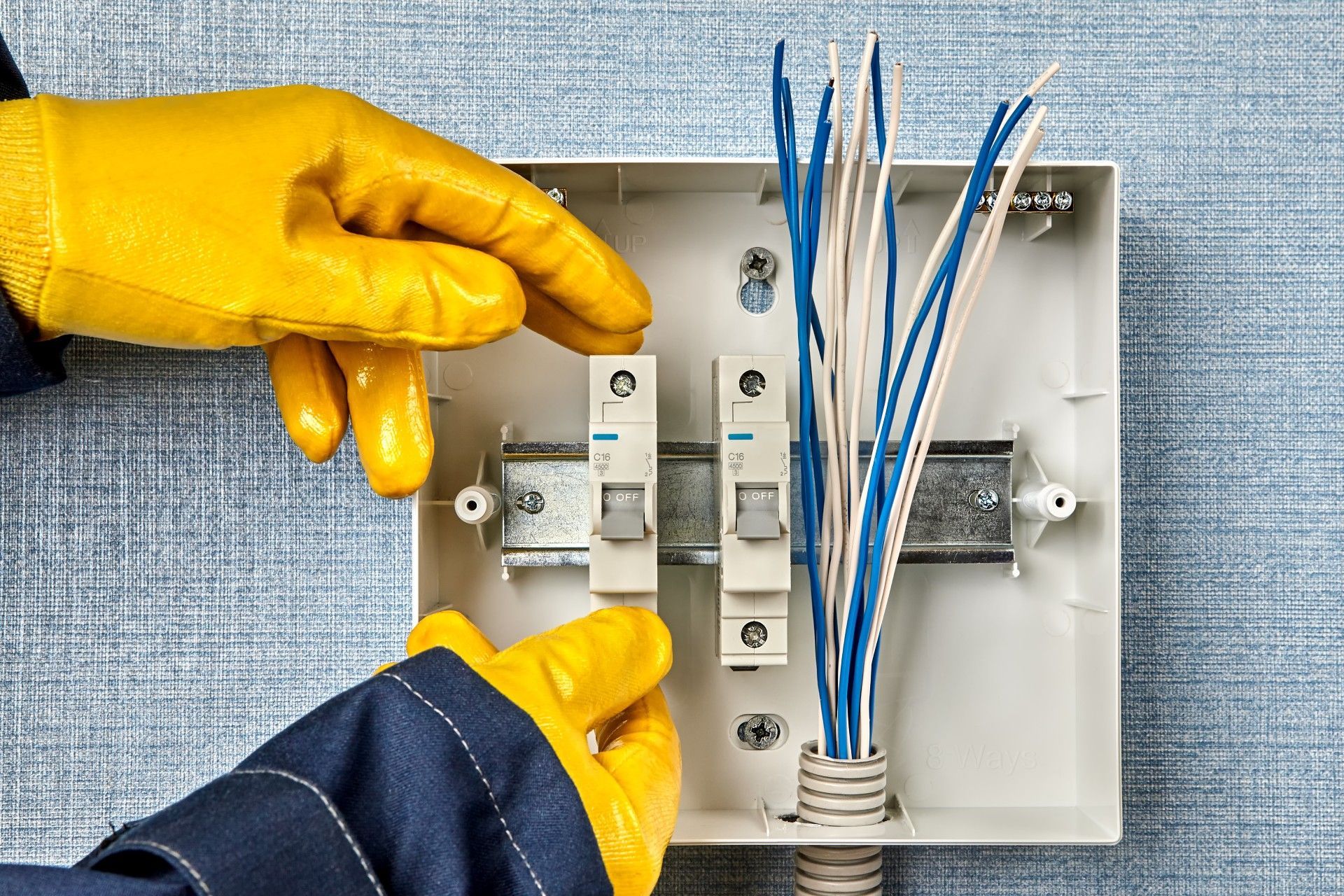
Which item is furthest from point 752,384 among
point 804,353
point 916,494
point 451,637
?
point 451,637

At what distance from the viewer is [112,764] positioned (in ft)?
2.56

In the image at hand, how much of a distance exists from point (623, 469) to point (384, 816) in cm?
28

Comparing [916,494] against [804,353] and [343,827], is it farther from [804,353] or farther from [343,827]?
[343,827]

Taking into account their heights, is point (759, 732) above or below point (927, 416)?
below

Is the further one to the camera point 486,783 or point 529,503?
point 529,503

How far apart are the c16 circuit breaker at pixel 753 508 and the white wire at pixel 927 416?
64mm

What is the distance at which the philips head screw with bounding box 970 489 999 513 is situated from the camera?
71 cm

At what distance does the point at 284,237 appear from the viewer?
537 millimetres

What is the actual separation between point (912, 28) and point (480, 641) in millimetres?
609

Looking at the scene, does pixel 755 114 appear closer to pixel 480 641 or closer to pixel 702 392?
pixel 702 392

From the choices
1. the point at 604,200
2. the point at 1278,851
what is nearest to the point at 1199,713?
the point at 1278,851

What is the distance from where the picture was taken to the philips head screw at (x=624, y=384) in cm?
67

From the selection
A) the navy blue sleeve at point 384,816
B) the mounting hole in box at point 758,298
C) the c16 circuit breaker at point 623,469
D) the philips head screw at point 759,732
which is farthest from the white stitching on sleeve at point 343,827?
the mounting hole in box at point 758,298

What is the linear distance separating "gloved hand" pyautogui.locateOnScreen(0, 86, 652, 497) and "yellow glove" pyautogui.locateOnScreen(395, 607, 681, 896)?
131mm
